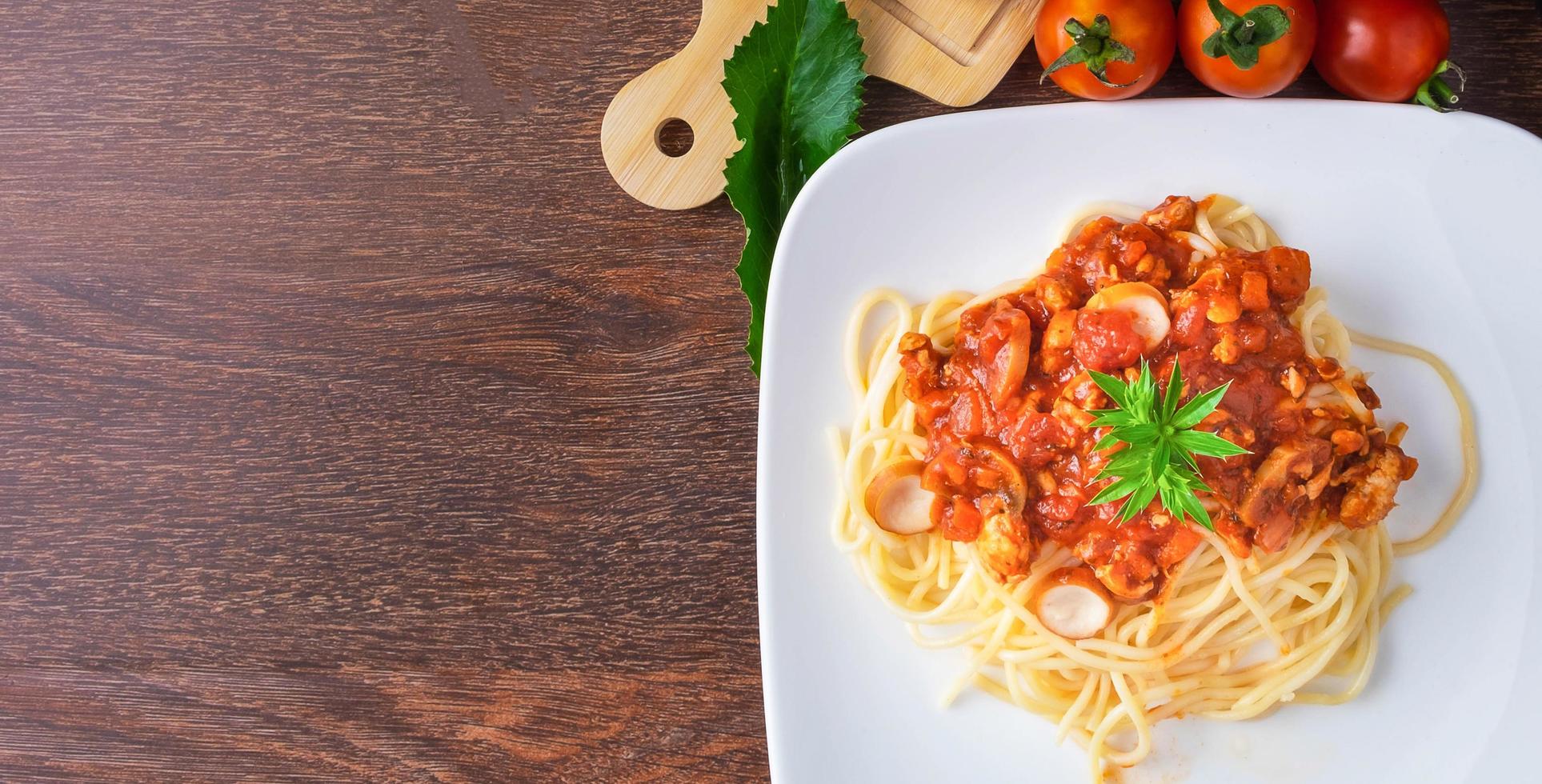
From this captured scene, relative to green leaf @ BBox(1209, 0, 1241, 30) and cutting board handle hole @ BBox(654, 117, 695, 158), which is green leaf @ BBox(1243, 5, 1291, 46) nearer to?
green leaf @ BBox(1209, 0, 1241, 30)

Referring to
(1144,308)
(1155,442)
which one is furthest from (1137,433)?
(1144,308)

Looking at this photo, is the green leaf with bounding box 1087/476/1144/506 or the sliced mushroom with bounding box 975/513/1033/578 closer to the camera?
the green leaf with bounding box 1087/476/1144/506

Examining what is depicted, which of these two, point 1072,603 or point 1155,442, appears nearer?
point 1155,442

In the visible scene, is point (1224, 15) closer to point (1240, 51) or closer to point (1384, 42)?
point (1240, 51)

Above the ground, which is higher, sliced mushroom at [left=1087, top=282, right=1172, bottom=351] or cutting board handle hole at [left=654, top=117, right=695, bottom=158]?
sliced mushroom at [left=1087, top=282, right=1172, bottom=351]

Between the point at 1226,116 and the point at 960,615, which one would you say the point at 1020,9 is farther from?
the point at 960,615

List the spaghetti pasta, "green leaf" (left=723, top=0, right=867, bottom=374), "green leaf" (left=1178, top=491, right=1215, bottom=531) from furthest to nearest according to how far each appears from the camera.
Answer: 1. "green leaf" (left=723, top=0, right=867, bottom=374)
2. the spaghetti pasta
3. "green leaf" (left=1178, top=491, right=1215, bottom=531)

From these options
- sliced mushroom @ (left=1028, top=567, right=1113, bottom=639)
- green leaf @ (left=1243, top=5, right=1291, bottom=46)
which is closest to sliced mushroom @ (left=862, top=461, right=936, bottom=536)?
sliced mushroom @ (left=1028, top=567, right=1113, bottom=639)
